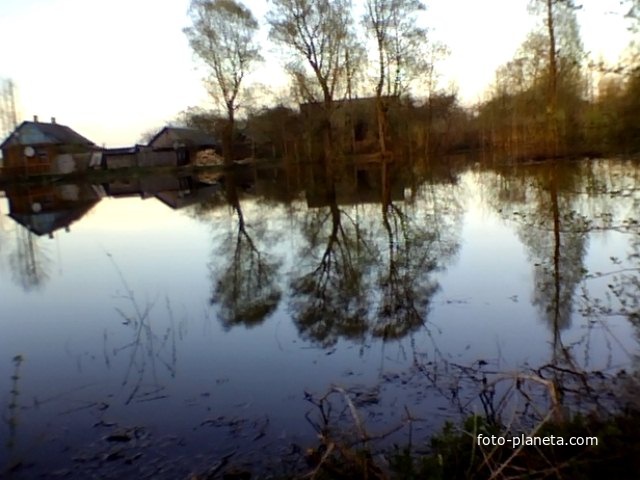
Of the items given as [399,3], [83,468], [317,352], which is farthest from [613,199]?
[399,3]

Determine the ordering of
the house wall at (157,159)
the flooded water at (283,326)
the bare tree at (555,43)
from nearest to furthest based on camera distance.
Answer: the flooded water at (283,326), the bare tree at (555,43), the house wall at (157,159)

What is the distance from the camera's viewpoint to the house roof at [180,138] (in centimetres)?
6596

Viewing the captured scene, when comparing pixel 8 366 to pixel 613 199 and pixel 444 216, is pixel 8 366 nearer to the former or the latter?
pixel 444 216

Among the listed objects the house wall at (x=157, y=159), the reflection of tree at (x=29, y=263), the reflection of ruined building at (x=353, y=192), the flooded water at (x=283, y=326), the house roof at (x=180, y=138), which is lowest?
the flooded water at (x=283, y=326)

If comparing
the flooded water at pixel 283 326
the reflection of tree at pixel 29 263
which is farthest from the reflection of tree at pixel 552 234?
the reflection of tree at pixel 29 263

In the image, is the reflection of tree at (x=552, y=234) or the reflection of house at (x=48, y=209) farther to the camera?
the reflection of house at (x=48, y=209)

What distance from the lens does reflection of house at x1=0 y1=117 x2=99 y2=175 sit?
53719 millimetres
